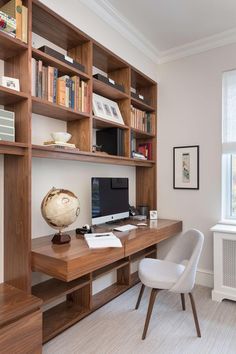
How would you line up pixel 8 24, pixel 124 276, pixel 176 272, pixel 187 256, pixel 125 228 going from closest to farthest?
pixel 8 24
pixel 176 272
pixel 187 256
pixel 125 228
pixel 124 276

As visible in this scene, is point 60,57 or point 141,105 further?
point 141,105

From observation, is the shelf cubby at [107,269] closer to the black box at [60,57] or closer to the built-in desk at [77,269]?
the built-in desk at [77,269]

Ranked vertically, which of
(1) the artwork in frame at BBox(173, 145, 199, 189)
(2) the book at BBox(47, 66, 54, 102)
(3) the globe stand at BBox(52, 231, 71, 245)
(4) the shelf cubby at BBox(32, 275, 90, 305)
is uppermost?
(2) the book at BBox(47, 66, 54, 102)

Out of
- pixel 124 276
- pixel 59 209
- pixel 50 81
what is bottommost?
pixel 124 276

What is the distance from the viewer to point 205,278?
2916mm

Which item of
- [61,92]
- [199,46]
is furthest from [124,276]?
[199,46]

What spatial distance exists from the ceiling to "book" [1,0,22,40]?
2.66 feet

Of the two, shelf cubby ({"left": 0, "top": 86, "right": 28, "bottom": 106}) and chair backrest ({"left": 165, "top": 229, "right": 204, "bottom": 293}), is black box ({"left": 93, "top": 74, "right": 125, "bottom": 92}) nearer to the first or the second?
shelf cubby ({"left": 0, "top": 86, "right": 28, "bottom": 106})

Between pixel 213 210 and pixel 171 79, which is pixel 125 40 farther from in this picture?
pixel 213 210

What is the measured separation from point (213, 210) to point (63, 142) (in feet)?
6.26

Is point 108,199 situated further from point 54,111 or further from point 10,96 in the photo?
point 10,96

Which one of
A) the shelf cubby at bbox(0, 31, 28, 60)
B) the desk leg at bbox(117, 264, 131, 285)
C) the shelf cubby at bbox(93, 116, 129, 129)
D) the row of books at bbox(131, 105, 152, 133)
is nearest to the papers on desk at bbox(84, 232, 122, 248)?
the desk leg at bbox(117, 264, 131, 285)

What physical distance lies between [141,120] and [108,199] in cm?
111

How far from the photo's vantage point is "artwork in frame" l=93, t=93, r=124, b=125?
234cm
